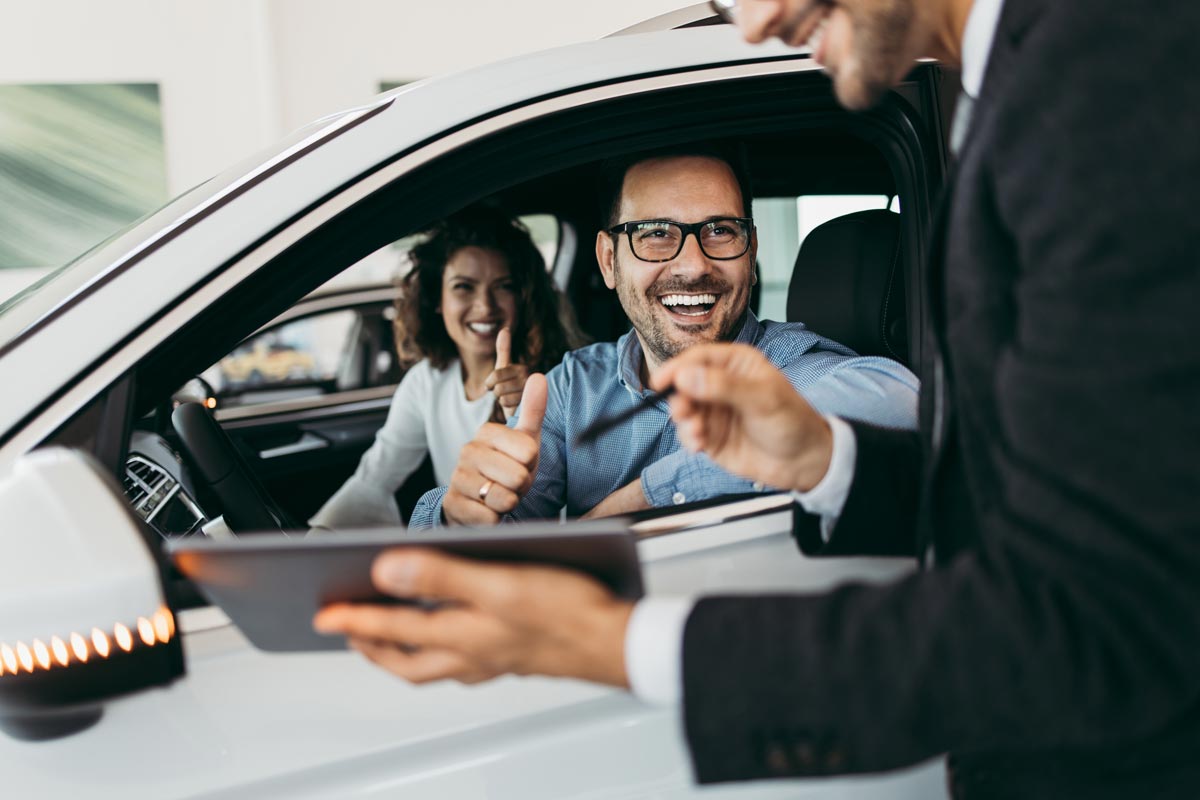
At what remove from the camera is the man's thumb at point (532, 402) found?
139 cm

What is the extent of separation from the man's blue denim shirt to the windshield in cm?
66

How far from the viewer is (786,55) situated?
128 centimetres

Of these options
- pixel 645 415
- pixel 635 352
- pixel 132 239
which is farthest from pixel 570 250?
pixel 132 239

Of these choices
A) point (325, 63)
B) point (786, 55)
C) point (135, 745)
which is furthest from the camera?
point (325, 63)

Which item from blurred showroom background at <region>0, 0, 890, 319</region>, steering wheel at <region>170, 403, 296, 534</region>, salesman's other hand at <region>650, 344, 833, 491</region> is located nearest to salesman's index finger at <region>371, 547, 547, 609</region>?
salesman's other hand at <region>650, 344, 833, 491</region>

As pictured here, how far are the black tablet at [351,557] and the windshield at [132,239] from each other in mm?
481

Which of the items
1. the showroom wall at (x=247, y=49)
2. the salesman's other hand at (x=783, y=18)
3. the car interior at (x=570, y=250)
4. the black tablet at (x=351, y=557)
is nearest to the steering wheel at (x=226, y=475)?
the car interior at (x=570, y=250)

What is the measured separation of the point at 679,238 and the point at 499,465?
0.62 metres

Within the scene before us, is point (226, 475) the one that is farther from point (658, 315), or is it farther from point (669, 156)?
point (669, 156)

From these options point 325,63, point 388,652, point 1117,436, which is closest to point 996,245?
point 1117,436

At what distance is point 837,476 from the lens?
3.20 feet

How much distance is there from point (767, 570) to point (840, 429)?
22 cm

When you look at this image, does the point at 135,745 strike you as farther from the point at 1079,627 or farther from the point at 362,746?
the point at 1079,627

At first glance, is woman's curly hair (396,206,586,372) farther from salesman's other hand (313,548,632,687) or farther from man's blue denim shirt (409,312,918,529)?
salesman's other hand (313,548,632,687)
